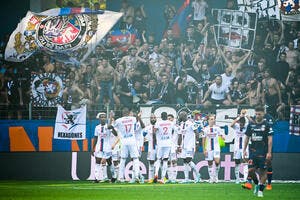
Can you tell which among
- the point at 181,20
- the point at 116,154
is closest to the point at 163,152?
the point at 116,154

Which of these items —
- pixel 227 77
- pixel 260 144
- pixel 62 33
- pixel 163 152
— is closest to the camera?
pixel 260 144

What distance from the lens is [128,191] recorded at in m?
21.2

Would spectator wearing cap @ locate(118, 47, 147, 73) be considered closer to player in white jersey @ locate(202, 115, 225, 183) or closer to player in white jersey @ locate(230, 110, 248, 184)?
player in white jersey @ locate(202, 115, 225, 183)

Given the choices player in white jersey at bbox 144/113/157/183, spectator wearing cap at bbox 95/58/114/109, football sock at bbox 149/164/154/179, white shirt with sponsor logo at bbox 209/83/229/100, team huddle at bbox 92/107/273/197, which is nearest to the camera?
team huddle at bbox 92/107/273/197

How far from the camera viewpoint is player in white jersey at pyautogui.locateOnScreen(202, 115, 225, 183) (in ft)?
→ 84.4

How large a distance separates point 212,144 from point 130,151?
2.72 m

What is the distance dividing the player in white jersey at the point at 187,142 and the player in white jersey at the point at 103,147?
2226 mm

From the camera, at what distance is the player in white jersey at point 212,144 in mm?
25734

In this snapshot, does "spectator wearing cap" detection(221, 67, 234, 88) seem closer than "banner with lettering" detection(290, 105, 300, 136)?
No

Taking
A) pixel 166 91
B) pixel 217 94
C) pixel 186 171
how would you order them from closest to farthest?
pixel 186 171 < pixel 166 91 < pixel 217 94

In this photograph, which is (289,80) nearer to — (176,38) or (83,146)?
(176,38)

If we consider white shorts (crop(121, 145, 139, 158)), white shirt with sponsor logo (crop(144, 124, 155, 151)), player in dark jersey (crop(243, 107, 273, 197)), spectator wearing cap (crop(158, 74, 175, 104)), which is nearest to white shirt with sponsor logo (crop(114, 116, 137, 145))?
white shorts (crop(121, 145, 139, 158))

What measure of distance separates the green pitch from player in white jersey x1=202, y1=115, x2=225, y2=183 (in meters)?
1.16

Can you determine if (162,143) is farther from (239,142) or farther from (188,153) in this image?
(239,142)
